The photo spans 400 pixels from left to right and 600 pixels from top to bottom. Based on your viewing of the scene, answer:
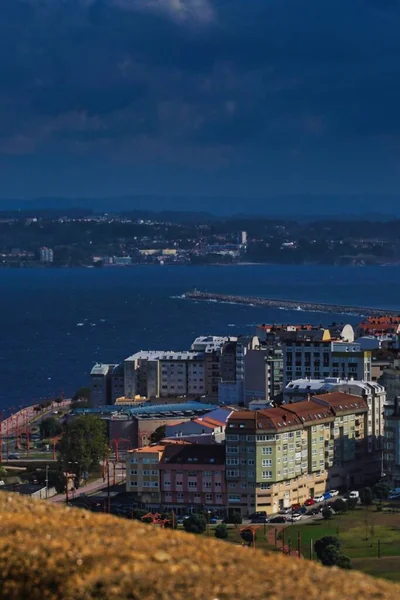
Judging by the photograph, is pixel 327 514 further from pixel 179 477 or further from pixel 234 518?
pixel 179 477

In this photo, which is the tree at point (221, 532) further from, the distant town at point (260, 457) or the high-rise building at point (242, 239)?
the high-rise building at point (242, 239)

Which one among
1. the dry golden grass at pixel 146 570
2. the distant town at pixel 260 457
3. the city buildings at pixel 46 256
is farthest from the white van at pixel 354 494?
the city buildings at pixel 46 256

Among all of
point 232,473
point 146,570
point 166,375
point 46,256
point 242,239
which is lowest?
point 232,473

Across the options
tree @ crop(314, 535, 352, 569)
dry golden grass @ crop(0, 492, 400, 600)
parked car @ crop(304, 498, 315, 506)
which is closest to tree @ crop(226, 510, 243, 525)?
parked car @ crop(304, 498, 315, 506)

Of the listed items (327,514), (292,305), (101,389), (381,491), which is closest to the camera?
(327,514)

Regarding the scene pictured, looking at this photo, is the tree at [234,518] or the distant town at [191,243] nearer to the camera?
the tree at [234,518]

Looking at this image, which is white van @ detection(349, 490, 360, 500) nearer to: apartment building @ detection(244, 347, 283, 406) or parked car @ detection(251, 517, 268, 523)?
parked car @ detection(251, 517, 268, 523)

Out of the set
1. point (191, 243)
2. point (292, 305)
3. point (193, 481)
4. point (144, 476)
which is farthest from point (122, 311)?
point (191, 243)
